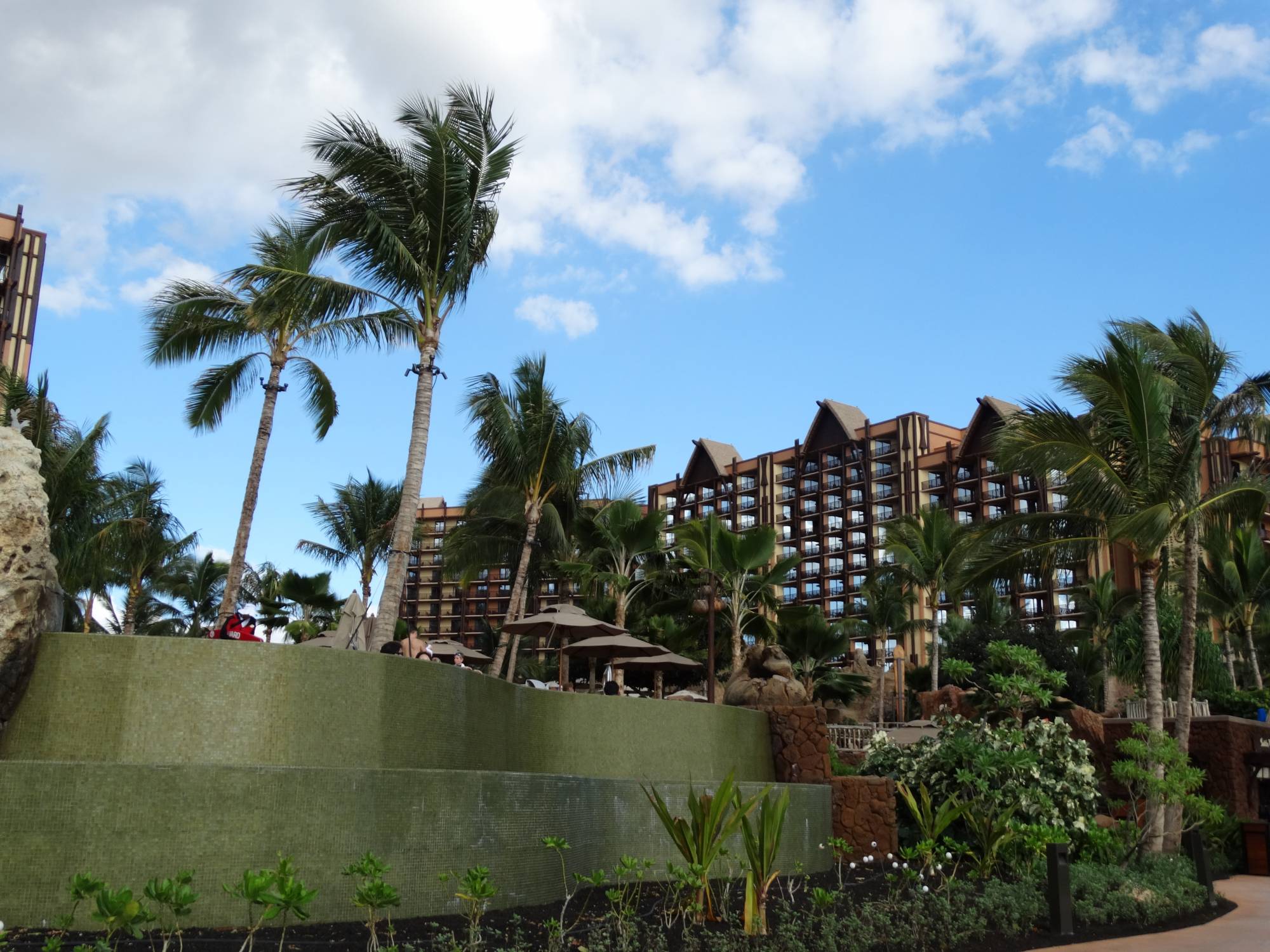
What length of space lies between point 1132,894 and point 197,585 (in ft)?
139

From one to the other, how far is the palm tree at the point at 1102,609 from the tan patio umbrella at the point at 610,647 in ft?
101

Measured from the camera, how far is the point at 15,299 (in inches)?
1855

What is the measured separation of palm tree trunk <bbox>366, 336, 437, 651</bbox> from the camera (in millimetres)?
13727

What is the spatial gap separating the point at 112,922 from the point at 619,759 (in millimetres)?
8399

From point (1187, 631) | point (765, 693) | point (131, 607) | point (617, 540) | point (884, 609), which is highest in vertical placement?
point (884, 609)

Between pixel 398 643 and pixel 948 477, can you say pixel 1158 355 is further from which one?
pixel 948 477

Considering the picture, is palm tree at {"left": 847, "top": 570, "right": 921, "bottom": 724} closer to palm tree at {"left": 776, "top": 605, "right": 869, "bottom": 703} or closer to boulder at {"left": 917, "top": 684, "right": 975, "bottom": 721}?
palm tree at {"left": 776, "top": 605, "right": 869, "bottom": 703}

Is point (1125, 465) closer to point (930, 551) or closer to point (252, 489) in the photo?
point (252, 489)

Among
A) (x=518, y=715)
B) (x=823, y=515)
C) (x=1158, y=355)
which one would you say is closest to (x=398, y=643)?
(x=518, y=715)

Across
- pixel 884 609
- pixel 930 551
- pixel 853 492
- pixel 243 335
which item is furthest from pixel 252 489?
pixel 853 492

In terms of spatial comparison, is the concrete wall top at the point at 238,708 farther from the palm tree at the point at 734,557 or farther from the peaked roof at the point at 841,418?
the peaked roof at the point at 841,418

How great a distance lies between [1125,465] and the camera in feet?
50.8

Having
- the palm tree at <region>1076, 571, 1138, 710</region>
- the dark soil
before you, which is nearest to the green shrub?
the dark soil

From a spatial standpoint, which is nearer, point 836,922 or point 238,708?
point 836,922
